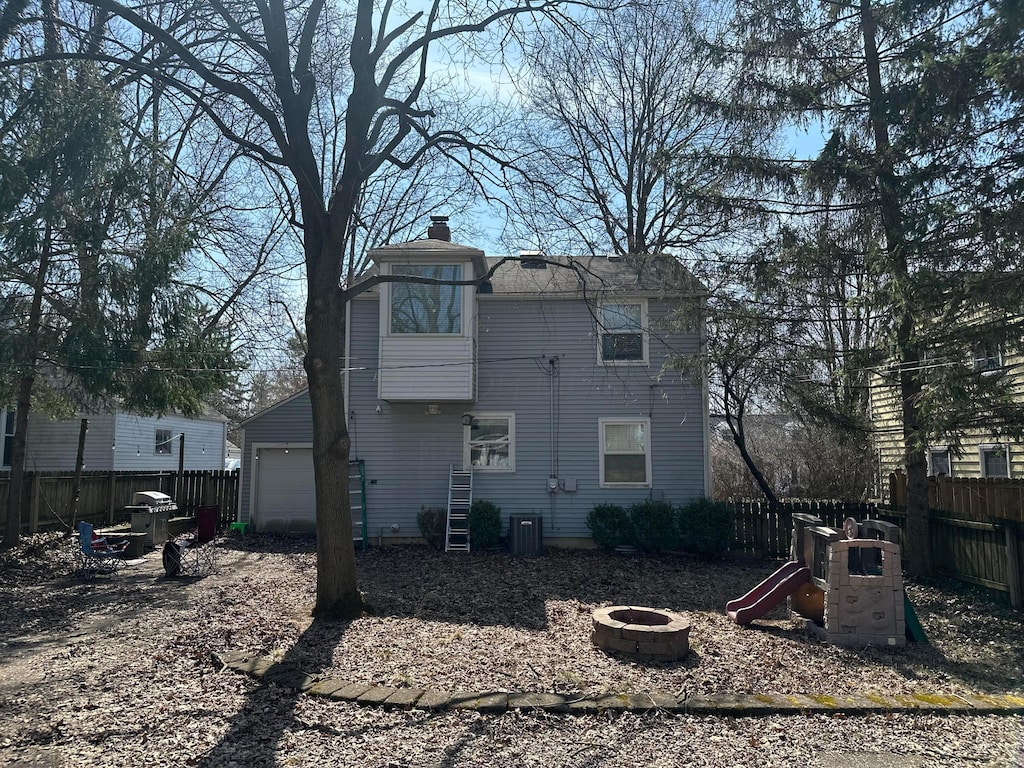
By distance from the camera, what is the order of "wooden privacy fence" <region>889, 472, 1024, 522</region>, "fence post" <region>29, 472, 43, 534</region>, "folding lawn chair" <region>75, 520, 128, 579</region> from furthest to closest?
1. "fence post" <region>29, 472, 43, 534</region>
2. "wooden privacy fence" <region>889, 472, 1024, 522</region>
3. "folding lawn chair" <region>75, 520, 128, 579</region>

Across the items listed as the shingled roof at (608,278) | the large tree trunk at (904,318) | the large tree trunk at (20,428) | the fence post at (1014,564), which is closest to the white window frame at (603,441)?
the shingled roof at (608,278)

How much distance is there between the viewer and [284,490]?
16.8 meters

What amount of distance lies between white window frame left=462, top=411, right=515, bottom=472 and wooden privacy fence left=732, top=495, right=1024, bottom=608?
445 cm

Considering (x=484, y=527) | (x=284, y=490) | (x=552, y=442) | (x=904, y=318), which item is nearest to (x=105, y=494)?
(x=284, y=490)

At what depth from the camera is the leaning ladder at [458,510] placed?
45.6 feet

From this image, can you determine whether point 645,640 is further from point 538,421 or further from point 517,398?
point 517,398

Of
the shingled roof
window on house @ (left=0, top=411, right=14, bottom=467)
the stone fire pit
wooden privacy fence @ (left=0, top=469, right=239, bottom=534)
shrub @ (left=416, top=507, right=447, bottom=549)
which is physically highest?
the shingled roof

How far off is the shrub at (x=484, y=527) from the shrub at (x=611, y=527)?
6.13 ft

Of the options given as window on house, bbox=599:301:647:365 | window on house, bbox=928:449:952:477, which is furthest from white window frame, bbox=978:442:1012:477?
window on house, bbox=599:301:647:365

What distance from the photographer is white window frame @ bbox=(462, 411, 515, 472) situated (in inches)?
577

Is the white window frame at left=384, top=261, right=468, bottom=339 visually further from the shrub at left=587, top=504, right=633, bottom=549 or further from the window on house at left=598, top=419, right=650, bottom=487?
the shrub at left=587, top=504, right=633, bottom=549

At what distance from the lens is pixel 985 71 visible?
8062 millimetres

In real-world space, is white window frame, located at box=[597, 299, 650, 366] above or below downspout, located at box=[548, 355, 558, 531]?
above

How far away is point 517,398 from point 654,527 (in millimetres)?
3719
